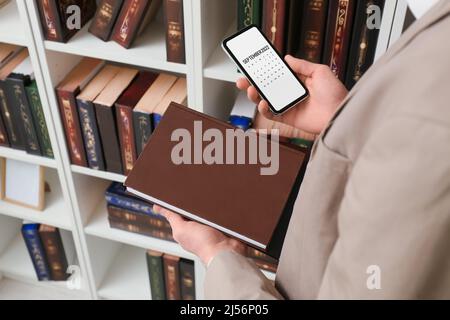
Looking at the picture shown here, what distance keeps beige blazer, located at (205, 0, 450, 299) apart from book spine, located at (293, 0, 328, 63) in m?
0.49

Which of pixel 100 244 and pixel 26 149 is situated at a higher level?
pixel 26 149

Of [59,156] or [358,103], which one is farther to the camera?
[59,156]

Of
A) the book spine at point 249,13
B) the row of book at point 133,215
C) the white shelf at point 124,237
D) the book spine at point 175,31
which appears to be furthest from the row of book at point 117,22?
the white shelf at point 124,237

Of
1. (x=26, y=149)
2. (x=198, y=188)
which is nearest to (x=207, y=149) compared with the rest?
(x=198, y=188)

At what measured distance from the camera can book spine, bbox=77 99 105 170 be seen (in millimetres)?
1241

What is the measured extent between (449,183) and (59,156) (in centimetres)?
110

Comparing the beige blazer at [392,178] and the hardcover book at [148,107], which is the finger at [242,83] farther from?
the beige blazer at [392,178]

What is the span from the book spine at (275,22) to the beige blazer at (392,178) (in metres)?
0.49

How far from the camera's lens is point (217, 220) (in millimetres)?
915

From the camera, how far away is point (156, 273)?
159 cm

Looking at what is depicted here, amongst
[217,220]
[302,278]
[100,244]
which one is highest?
[302,278]

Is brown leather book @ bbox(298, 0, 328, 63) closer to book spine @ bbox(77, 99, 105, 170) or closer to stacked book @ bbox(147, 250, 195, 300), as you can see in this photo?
book spine @ bbox(77, 99, 105, 170)

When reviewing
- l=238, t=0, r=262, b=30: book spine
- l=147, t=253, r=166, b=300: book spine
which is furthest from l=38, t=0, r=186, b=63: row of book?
l=147, t=253, r=166, b=300: book spine

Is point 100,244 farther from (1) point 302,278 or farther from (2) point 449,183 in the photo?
(2) point 449,183
